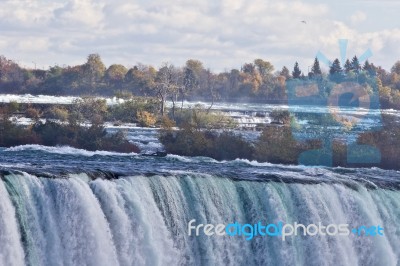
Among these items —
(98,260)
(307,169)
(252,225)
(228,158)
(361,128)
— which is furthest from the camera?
(361,128)

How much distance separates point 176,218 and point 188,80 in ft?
244

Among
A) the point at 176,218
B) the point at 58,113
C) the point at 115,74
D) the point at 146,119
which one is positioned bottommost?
the point at 146,119

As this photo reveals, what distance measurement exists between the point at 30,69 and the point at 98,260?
273 ft

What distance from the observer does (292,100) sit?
104 metres

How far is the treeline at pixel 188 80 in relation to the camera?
Result: 98.1 meters

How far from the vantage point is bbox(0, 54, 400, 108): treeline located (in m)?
98.1

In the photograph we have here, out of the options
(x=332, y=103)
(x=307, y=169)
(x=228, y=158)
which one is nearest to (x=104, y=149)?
(x=228, y=158)

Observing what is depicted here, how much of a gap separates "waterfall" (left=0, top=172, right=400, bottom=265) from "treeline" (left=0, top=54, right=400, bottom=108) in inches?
2395

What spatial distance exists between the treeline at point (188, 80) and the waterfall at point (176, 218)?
60.8m

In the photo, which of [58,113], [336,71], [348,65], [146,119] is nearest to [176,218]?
[58,113]

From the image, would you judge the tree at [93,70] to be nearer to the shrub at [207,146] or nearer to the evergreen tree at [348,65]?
the evergreen tree at [348,65]

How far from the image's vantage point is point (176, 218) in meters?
29.0

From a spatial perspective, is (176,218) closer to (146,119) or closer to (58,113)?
(58,113)

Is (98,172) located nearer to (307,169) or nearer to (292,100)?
(307,169)
